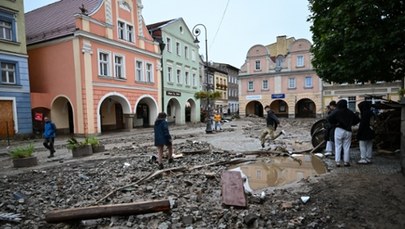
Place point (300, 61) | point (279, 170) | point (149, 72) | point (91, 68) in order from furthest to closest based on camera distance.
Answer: point (300, 61) < point (149, 72) < point (91, 68) < point (279, 170)

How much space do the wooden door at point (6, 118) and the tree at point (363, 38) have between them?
59.2 feet

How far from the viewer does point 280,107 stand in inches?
1630

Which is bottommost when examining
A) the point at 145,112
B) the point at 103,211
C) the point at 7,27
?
the point at 103,211

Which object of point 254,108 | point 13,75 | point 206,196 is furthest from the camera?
point 254,108

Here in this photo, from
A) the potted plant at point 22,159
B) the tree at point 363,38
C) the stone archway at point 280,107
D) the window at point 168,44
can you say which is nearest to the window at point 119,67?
the window at point 168,44

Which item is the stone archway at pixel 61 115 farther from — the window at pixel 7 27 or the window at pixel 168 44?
the window at pixel 168 44

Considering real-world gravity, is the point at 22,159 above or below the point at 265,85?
below

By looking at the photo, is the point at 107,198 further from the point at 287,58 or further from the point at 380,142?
the point at 287,58

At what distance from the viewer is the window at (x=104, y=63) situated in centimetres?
1927

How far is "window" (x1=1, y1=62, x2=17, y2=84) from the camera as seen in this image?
53.1 feet

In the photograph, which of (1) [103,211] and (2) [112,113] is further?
(2) [112,113]

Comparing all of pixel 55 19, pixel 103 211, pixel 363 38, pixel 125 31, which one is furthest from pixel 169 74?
pixel 103 211

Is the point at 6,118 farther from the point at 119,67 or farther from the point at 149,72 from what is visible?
the point at 149,72

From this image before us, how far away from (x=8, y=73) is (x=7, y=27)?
116 inches
